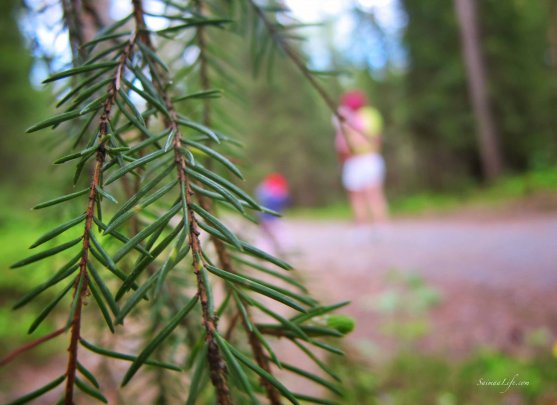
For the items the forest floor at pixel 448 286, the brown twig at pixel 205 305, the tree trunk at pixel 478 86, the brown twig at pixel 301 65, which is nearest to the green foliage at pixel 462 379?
the forest floor at pixel 448 286

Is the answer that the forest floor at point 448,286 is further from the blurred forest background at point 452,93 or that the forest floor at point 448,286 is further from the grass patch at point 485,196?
the blurred forest background at point 452,93

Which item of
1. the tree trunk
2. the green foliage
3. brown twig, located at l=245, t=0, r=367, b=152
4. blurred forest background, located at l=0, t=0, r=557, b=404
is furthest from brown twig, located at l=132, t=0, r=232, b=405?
the tree trunk

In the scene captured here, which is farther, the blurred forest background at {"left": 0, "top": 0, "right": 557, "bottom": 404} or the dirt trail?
the blurred forest background at {"left": 0, "top": 0, "right": 557, "bottom": 404}

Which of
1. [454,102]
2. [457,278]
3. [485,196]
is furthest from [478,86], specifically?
[457,278]

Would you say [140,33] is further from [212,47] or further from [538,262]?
[538,262]

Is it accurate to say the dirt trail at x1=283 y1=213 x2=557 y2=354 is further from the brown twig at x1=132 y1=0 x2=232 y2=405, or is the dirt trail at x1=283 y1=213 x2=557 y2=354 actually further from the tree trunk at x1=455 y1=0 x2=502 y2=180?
the tree trunk at x1=455 y1=0 x2=502 y2=180

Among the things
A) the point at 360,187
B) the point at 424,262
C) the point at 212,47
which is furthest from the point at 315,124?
the point at 212,47

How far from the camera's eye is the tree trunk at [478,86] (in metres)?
7.25

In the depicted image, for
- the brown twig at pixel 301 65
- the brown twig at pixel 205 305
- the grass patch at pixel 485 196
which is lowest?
the grass patch at pixel 485 196

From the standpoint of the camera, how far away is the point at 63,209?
31.0 inches

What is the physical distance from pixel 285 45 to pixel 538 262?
357cm

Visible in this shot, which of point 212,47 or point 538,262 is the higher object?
point 212,47

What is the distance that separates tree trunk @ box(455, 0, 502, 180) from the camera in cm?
725

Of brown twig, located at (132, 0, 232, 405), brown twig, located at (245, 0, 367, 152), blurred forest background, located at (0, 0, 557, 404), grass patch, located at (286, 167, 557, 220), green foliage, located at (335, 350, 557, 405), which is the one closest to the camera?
brown twig, located at (132, 0, 232, 405)
